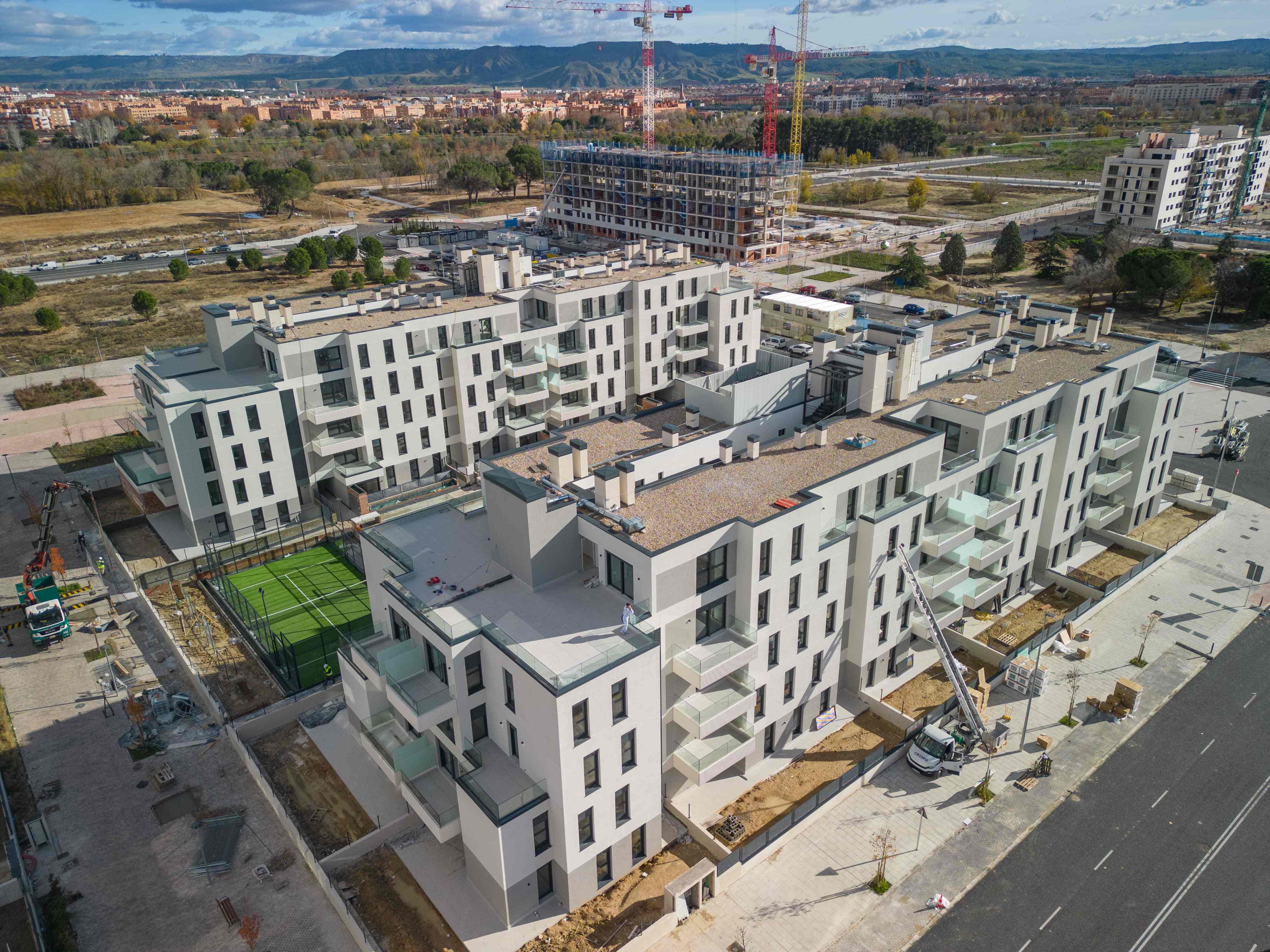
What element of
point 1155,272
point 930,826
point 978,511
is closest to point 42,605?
point 930,826

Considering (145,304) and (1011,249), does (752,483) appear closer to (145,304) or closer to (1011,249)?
(145,304)

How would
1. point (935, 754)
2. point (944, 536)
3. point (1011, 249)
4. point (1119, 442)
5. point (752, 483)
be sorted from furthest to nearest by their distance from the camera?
1. point (1011, 249)
2. point (1119, 442)
3. point (944, 536)
4. point (935, 754)
5. point (752, 483)

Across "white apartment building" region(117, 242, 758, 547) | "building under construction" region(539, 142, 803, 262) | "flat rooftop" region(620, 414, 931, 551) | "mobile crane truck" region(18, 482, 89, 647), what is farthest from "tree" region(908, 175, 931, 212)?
"mobile crane truck" region(18, 482, 89, 647)

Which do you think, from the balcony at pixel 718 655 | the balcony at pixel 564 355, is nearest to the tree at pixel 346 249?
the balcony at pixel 564 355

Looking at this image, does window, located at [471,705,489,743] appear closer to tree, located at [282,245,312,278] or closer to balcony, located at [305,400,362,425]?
balcony, located at [305,400,362,425]

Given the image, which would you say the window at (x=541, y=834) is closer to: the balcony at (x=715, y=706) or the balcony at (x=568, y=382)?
the balcony at (x=715, y=706)
